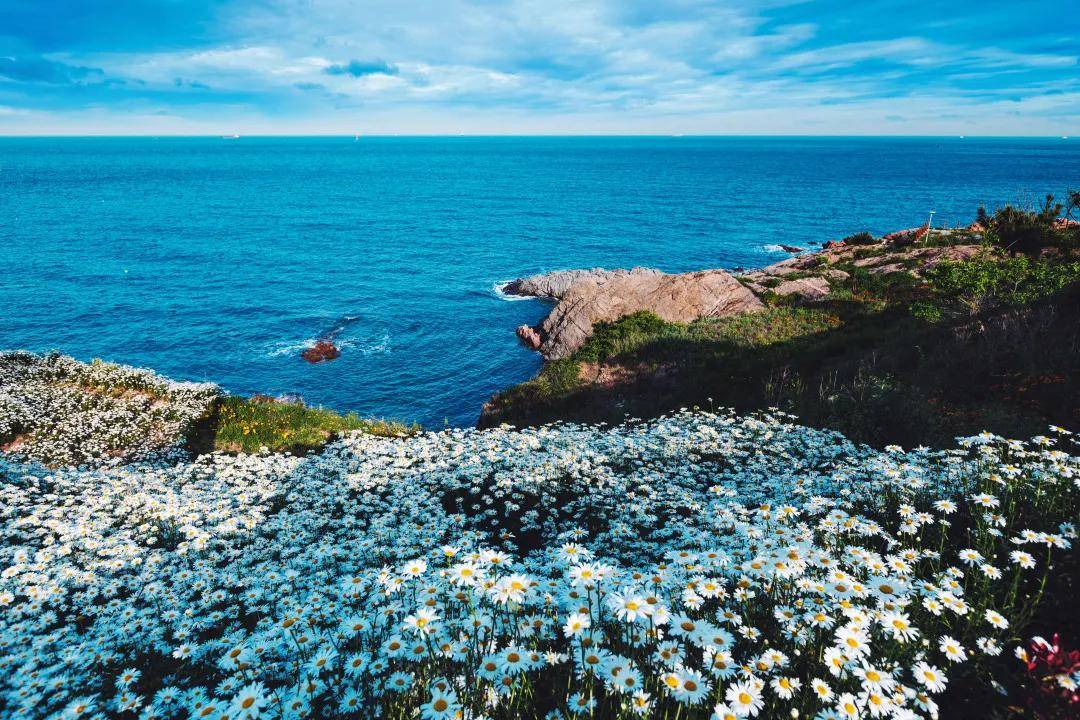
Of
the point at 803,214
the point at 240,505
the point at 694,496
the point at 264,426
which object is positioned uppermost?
the point at 803,214

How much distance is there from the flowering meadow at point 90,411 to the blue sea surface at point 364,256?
279 inches

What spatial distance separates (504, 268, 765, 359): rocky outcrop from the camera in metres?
29.7

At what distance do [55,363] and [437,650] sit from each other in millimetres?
29961

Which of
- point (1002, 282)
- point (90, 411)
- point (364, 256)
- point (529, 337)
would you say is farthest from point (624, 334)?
point (364, 256)

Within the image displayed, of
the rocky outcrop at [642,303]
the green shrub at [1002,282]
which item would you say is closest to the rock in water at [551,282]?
the rocky outcrop at [642,303]

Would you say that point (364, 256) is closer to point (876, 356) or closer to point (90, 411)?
point (90, 411)

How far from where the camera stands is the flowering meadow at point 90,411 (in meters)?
16.8

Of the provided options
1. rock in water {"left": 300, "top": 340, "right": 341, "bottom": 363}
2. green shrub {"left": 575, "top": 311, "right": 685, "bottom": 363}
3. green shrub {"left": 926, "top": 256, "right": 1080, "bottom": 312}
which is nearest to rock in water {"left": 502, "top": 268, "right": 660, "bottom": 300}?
green shrub {"left": 575, "top": 311, "right": 685, "bottom": 363}

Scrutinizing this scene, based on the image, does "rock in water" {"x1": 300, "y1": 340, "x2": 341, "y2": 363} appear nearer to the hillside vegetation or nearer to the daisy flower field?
the hillside vegetation

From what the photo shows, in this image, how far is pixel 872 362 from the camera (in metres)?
17.7

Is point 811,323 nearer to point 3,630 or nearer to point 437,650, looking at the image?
point 437,650

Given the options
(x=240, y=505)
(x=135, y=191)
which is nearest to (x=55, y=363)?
(x=240, y=505)

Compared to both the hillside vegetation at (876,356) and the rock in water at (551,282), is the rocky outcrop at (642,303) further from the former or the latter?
the rock in water at (551,282)

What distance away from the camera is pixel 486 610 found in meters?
4.75
